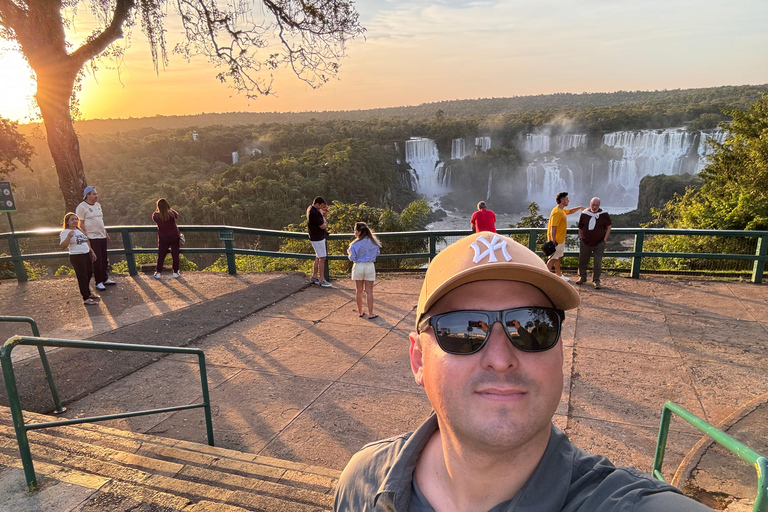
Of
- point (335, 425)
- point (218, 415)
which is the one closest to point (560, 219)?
point (335, 425)

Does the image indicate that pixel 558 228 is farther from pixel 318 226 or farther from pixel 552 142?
pixel 552 142

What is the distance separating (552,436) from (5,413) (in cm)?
434

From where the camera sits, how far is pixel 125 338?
18.9ft

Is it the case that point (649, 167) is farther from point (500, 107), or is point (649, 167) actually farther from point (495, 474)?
point (500, 107)

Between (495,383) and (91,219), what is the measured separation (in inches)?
328

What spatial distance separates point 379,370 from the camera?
499cm

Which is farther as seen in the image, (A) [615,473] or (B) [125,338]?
(B) [125,338]

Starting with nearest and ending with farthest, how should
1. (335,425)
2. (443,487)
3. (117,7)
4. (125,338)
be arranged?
(443,487) < (335,425) < (125,338) < (117,7)

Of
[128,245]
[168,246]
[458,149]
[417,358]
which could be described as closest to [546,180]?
[458,149]

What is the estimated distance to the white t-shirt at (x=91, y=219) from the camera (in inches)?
290

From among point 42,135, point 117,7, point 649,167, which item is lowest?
point 649,167

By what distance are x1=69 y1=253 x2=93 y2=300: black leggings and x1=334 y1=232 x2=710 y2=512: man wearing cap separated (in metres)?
7.35

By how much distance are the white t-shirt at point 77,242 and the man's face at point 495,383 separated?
743cm

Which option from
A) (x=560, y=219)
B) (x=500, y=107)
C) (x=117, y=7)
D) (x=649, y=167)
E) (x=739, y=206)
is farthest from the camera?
(x=500, y=107)
